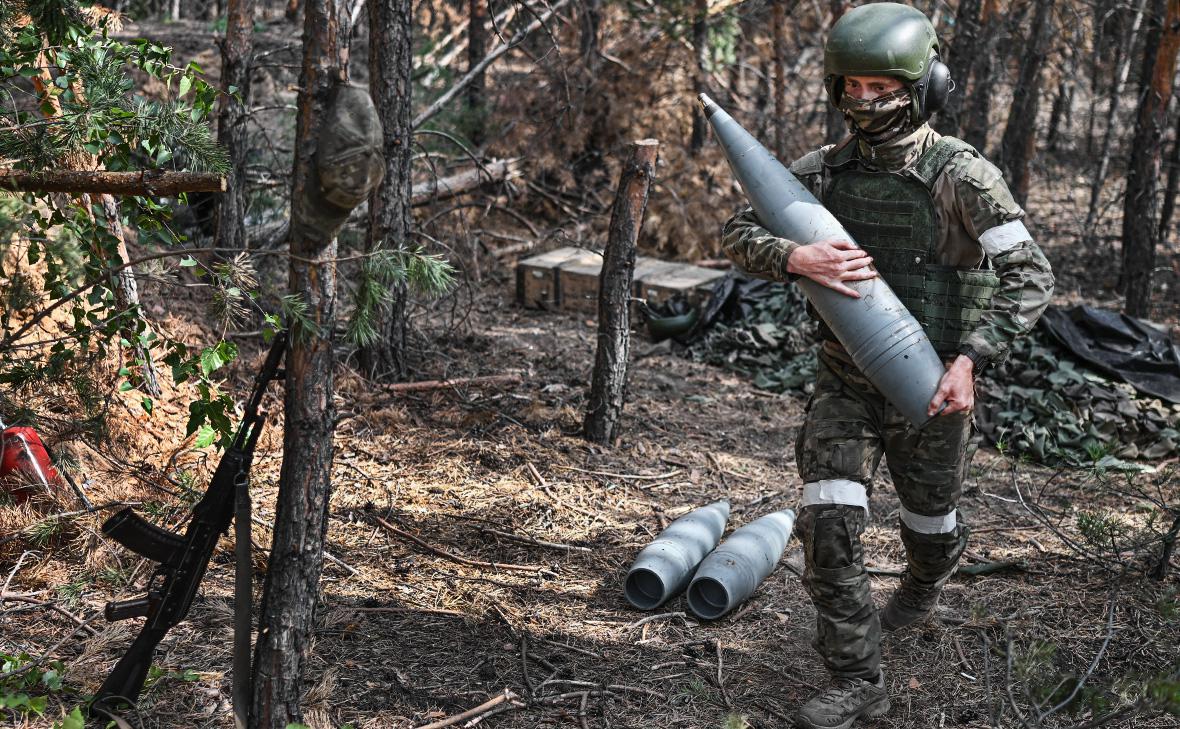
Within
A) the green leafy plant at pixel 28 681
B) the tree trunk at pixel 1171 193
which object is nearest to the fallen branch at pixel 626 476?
the green leafy plant at pixel 28 681

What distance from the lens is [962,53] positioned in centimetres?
927

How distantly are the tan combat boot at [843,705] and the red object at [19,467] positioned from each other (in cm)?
304

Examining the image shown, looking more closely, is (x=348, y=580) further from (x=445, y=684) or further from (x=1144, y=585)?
(x=1144, y=585)

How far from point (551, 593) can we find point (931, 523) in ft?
4.92

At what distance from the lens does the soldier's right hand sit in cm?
312

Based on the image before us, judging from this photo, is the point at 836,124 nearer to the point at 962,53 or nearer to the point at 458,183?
the point at 962,53

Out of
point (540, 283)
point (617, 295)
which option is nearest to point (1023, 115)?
point (540, 283)

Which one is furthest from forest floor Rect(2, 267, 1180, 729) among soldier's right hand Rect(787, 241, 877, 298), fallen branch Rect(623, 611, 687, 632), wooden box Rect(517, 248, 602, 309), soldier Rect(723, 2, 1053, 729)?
wooden box Rect(517, 248, 602, 309)

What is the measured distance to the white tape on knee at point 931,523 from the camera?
11.5 ft

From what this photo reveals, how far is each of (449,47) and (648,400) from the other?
882 cm

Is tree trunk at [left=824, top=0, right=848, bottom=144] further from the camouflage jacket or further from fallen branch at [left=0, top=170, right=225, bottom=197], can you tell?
fallen branch at [left=0, top=170, right=225, bottom=197]

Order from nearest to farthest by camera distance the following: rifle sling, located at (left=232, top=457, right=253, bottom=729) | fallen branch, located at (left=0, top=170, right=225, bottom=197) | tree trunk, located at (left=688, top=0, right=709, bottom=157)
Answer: rifle sling, located at (left=232, top=457, right=253, bottom=729) → fallen branch, located at (left=0, top=170, right=225, bottom=197) → tree trunk, located at (left=688, top=0, right=709, bottom=157)

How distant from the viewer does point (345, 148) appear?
7.80 feet

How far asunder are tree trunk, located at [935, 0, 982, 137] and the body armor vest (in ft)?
18.2
